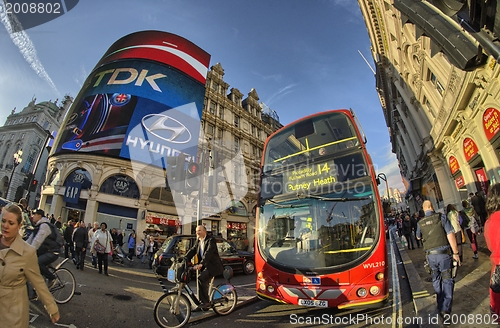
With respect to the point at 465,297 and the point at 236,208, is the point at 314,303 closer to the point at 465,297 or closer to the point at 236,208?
the point at 465,297

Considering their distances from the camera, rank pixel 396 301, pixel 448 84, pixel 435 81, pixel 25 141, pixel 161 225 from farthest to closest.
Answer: pixel 25 141 < pixel 161 225 < pixel 435 81 < pixel 448 84 < pixel 396 301

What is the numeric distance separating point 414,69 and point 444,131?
350 inches

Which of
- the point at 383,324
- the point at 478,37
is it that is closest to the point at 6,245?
the point at 383,324

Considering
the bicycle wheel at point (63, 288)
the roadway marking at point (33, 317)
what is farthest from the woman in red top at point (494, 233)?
the bicycle wheel at point (63, 288)

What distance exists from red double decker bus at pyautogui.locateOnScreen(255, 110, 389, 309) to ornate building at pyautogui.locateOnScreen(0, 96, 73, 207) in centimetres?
4394

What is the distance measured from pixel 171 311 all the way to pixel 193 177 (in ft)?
30.0

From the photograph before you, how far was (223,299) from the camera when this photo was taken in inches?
194

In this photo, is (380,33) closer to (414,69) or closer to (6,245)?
(414,69)

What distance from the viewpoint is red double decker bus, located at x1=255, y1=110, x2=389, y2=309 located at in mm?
4289

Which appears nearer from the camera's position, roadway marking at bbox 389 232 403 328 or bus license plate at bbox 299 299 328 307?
roadway marking at bbox 389 232 403 328

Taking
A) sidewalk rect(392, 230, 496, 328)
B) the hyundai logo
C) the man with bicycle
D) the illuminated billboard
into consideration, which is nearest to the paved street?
sidewalk rect(392, 230, 496, 328)

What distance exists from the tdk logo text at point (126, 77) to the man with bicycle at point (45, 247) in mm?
19714

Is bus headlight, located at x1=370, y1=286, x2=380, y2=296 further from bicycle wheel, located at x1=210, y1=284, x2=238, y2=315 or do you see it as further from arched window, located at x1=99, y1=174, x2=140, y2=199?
arched window, located at x1=99, y1=174, x2=140, y2=199

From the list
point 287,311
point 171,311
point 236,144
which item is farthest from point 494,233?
point 236,144
